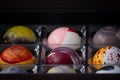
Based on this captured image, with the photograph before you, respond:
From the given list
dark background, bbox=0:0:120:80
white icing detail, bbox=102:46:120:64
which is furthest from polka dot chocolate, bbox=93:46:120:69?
dark background, bbox=0:0:120:80

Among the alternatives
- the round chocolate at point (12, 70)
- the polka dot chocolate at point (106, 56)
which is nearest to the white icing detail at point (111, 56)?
the polka dot chocolate at point (106, 56)

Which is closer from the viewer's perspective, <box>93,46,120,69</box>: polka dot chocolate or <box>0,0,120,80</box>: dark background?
<box>93,46,120,69</box>: polka dot chocolate

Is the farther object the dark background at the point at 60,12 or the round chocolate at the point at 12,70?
the dark background at the point at 60,12

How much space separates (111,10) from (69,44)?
0.65ft

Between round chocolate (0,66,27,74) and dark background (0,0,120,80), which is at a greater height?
dark background (0,0,120,80)

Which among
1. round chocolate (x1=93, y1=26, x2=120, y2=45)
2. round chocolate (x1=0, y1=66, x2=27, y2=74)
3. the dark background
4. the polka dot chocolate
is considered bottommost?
round chocolate (x1=0, y1=66, x2=27, y2=74)

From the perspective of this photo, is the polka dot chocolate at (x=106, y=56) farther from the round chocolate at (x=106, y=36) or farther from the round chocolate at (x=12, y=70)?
the round chocolate at (x=12, y=70)

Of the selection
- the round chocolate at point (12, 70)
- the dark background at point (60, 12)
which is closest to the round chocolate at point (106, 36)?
the dark background at point (60, 12)

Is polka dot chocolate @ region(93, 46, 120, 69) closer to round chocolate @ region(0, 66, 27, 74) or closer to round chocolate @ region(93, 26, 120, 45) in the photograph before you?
A: round chocolate @ region(93, 26, 120, 45)

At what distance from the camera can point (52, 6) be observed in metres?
1.41

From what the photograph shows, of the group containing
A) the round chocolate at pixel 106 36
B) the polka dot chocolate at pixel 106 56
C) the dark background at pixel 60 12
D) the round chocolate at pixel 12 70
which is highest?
the dark background at pixel 60 12

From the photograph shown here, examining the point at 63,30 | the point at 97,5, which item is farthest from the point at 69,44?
the point at 97,5

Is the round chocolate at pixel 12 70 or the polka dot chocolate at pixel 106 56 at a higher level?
the polka dot chocolate at pixel 106 56
